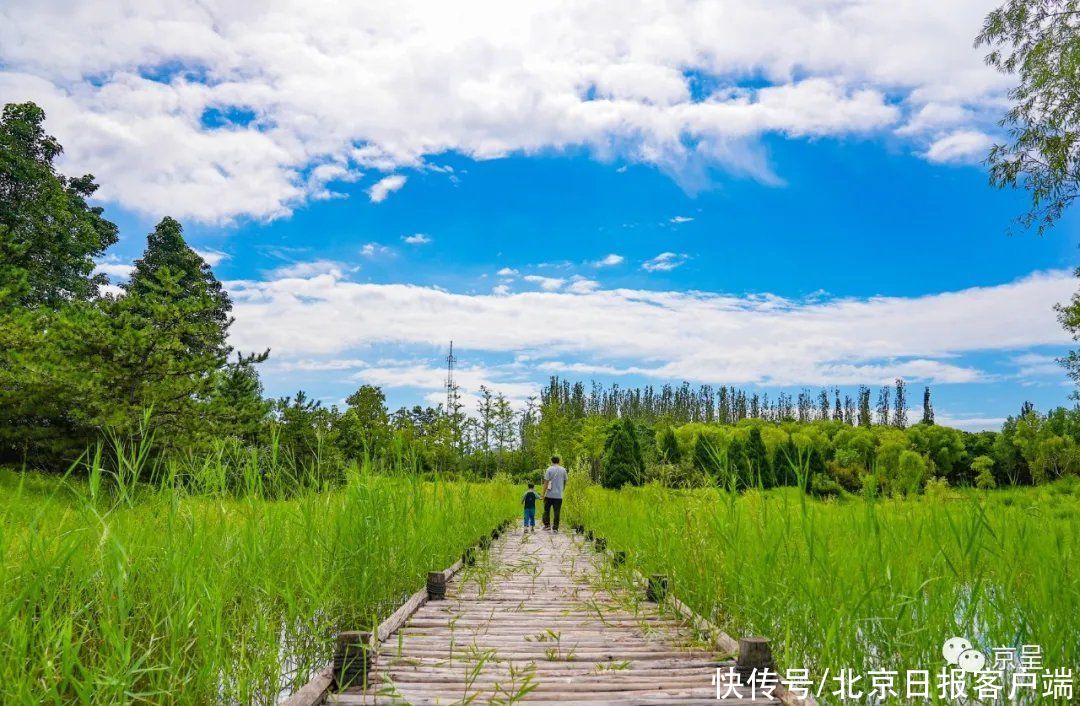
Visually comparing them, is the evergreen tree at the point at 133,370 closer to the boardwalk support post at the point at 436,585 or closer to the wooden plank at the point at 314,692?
the boardwalk support post at the point at 436,585

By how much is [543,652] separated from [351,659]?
115 cm

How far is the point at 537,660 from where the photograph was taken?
3883mm

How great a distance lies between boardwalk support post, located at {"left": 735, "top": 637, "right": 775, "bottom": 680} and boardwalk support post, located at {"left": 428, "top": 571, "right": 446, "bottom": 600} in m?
2.70

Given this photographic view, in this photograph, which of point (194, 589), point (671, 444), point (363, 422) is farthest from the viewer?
point (671, 444)

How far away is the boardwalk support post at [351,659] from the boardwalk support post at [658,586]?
2.49 metres

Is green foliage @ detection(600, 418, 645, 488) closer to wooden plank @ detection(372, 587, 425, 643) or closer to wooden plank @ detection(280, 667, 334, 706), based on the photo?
wooden plank @ detection(372, 587, 425, 643)

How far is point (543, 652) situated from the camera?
4.04 metres

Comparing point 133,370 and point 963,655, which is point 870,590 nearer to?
point 963,655

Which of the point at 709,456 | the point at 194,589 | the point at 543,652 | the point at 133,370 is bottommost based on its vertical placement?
the point at 543,652

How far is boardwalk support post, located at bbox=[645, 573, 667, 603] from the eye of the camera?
17.2ft

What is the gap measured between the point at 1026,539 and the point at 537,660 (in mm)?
3005

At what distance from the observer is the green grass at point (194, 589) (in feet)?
9.68

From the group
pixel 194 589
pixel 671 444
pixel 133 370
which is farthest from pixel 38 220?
pixel 194 589

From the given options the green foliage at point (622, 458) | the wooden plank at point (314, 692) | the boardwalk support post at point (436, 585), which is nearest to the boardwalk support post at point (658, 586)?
the boardwalk support post at point (436, 585)
